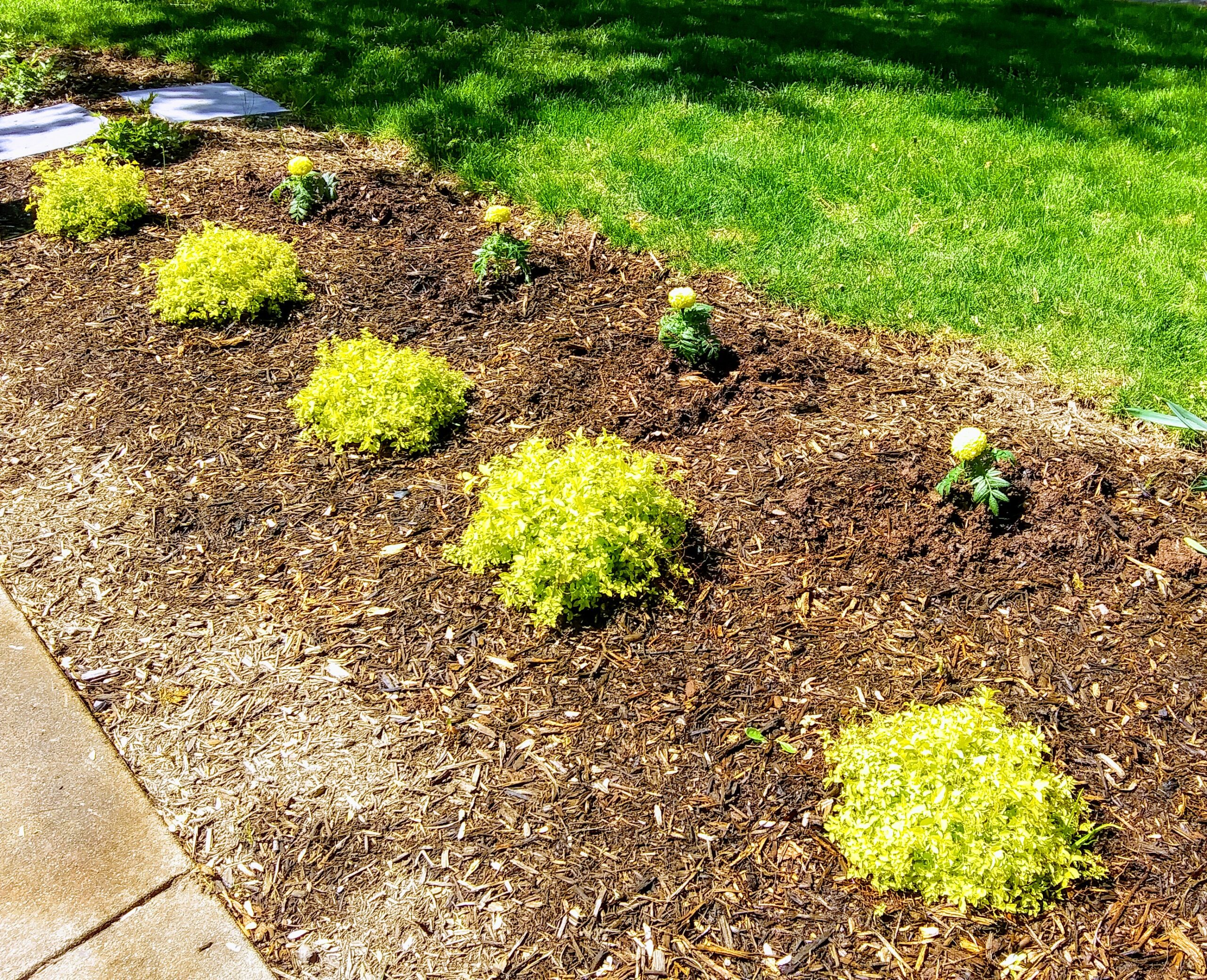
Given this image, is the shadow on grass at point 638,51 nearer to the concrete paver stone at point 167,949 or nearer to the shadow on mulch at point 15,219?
the shadow on mulch at point 15,219

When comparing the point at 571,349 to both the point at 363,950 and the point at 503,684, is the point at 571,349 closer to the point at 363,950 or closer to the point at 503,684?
the point at 503,684

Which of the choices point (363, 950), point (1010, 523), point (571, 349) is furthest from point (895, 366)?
point (363, 950)

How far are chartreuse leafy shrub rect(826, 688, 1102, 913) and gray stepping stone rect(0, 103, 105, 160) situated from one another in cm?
668

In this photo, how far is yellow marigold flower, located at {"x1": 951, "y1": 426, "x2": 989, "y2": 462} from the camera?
10.7ft

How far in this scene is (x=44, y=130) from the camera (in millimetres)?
6922

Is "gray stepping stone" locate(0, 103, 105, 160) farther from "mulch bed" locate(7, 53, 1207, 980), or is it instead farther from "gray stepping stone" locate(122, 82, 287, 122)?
"mulch bed" locate(7, 53, 1207, 980)

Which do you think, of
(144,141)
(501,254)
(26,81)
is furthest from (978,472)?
(26,81)

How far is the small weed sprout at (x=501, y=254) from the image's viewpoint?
15.7 feet

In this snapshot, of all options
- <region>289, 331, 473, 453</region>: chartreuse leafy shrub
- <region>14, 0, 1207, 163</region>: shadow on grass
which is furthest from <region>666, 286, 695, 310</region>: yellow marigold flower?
<region>14, 0, 1207, 163</region>: shadow on grass

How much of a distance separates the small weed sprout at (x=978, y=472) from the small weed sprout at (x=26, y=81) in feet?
25.5

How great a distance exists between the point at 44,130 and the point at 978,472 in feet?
23.4

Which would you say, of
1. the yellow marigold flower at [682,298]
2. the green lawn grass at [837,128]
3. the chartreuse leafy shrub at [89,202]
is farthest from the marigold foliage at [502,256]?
the chartreuse leafy shrub at [89,202]

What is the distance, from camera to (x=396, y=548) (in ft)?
11.4

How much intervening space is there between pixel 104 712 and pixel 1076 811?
293 cm
